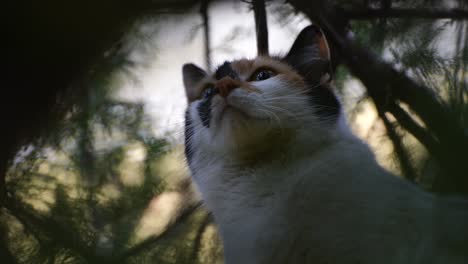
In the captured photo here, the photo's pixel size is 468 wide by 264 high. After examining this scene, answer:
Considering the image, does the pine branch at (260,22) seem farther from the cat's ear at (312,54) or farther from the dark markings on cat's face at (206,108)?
the dark markings on cat's face at (206,108)

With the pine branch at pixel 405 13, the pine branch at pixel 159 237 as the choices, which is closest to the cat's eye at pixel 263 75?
the pine branch at pixel 405 13

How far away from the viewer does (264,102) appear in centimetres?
184

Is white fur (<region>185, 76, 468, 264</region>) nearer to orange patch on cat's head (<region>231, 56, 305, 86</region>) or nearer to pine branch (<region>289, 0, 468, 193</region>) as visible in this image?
orange patch on cat's head (<region>231, 56, 305, 86</region>)

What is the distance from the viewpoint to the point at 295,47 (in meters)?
2.16

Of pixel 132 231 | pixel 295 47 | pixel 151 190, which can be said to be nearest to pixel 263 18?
pixel 295 47

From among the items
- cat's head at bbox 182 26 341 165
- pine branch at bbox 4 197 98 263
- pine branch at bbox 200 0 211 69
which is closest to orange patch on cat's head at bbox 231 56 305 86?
cat's head at bbox 182 26 341 165

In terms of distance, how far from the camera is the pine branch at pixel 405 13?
1.35 m

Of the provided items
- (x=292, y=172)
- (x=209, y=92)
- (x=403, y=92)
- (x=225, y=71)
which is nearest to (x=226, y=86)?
(x=209, y=92)

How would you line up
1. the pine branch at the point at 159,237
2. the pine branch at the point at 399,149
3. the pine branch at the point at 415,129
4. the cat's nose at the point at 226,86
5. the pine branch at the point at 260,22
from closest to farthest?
1. the pine branch at the point at 415,129
2. the pine branch at the point at 399,149
3. the pine branch at the point at 159,237
4. the cat's nose at the point at 226,86
5. the pine branch at the point at 260,22

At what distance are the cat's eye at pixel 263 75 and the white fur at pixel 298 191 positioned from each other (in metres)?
0.08

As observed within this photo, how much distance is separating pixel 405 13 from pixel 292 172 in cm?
75

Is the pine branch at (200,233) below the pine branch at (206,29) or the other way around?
below

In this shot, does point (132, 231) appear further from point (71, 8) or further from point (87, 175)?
point (71, 8)

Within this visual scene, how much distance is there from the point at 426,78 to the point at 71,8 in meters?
1.15
